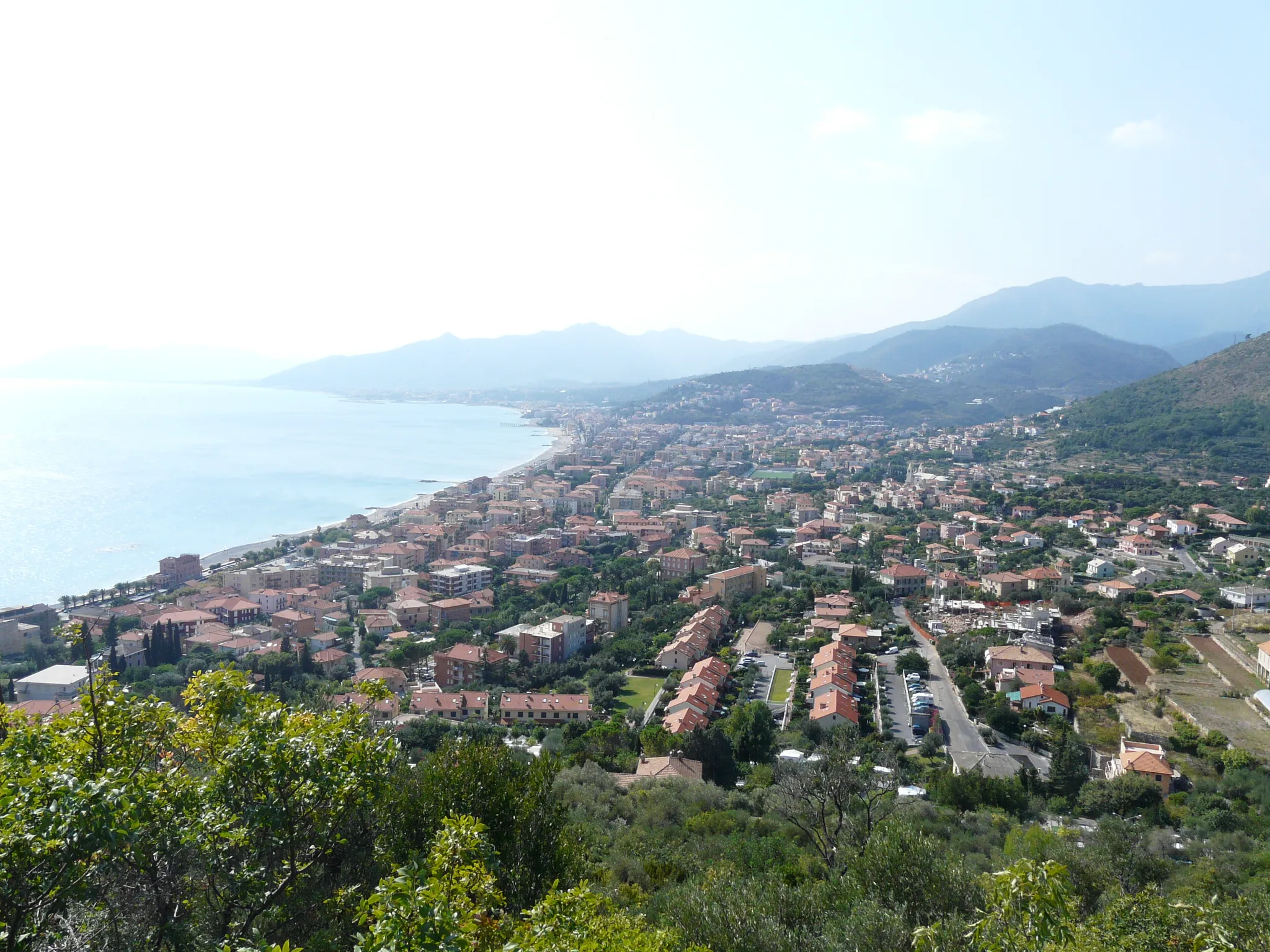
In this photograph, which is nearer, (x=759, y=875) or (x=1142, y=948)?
(x=1142, y=948)

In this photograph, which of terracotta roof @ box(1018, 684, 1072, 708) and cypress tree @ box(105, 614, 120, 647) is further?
cypress tree @ box(105, 614, 120, 647)

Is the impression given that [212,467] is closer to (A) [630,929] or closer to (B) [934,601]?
(B) [934,601]

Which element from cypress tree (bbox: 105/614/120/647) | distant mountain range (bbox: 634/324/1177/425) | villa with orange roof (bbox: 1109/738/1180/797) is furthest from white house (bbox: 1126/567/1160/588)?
distant mountain range (bbox: 634/324/1177/425)

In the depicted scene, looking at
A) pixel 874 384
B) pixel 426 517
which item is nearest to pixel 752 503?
pixel 426 517

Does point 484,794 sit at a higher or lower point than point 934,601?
higher

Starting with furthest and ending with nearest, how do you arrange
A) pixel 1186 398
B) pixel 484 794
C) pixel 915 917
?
pixel 1186 398 < pixel 484 794 < pixel 915 917

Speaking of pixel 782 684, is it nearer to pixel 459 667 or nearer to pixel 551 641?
pixel 551 641

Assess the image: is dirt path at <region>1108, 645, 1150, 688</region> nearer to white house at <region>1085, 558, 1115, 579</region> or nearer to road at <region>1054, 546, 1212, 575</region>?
white house at <region>1085, 558, 1115, 579</region>
